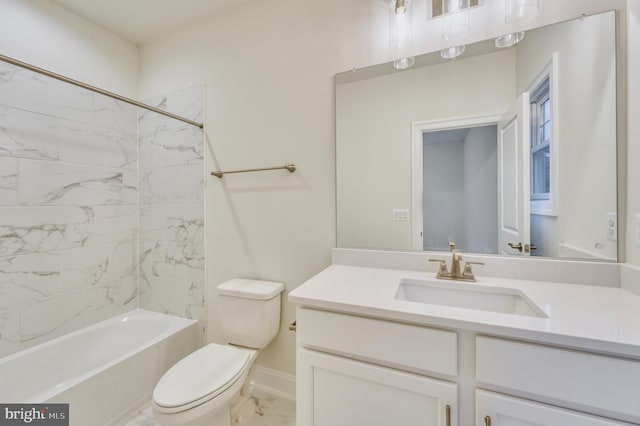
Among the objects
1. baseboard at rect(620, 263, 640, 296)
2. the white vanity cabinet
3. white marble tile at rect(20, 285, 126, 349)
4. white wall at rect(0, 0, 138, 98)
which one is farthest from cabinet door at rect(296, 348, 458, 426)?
white wall at rect(0, 0, 138, 98)

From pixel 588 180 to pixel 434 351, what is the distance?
975mm

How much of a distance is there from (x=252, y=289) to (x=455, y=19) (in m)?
1.76

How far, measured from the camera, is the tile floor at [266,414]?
4.86ft

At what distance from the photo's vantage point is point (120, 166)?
208 cm

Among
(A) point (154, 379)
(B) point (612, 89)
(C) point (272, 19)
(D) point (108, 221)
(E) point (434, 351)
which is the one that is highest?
(C) point (272, 19)

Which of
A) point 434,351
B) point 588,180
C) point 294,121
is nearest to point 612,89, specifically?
point 588,180

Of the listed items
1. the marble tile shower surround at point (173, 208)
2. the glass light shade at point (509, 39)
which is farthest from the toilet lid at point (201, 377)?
the glass light shade at point (509, 39)

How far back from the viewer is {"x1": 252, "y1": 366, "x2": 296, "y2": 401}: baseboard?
1.66m

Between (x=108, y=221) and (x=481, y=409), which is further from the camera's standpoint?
(x=108, y=221)

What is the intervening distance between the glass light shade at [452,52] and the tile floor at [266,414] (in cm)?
208

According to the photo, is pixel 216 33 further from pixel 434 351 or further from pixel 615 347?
pixel 615 347

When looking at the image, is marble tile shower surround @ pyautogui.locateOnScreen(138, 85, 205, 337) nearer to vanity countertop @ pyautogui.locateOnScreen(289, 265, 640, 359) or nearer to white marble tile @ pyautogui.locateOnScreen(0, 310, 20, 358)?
white marble tile @ pyautogui.locateOnScreen(0, 310, 20, 358)

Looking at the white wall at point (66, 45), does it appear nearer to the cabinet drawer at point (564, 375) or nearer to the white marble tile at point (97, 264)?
the white marble tile at point (97, 264)

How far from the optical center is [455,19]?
1271 millimetres
